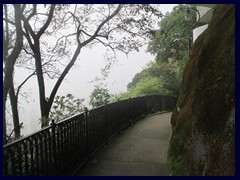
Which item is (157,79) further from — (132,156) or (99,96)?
(132,156)

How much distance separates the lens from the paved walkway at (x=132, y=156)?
5.36 m

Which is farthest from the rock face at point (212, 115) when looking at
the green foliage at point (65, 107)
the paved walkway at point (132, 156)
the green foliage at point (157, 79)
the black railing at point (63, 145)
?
the green foliage at point (157, 79)

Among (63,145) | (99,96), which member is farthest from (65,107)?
(63,145)

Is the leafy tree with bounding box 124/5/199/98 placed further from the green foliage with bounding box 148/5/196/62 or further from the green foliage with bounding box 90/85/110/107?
the green foliage with bounding box 90/85/110/107

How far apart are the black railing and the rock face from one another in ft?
6.27

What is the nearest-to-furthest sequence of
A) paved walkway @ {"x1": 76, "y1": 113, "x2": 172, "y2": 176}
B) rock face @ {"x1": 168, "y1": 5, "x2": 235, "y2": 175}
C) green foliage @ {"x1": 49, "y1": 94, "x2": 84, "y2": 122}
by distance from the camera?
1. rock face @ {"x1": 168, "y1": 5, "x2": 235, "y2": 175}
2. paved walkway @ {"x1": 76, "y1": 113, "x2": 172, "y2": 176}
3. green foliage @ {"x1": 49, "y1": 94, "x2": 84, "y2": 122}

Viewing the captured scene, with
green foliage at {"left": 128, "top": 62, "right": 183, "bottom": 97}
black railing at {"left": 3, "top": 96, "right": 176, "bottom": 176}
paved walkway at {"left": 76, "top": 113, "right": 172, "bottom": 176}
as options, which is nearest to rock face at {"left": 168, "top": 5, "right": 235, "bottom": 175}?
paved walkway at {"left": 76, "top": 113, "right": 172, "bottom": 176}

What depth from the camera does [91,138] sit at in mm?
6637

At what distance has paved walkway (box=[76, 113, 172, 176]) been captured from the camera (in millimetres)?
5365

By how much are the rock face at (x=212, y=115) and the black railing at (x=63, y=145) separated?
1.91 metres

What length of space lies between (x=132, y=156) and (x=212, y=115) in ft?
9.62

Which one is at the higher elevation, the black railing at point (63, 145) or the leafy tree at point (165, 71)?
the leafy tree at point (165, 71)

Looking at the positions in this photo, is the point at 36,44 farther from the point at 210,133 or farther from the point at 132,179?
the point at 210,133

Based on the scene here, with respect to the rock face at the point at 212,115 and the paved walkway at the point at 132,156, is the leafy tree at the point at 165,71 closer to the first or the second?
the paved walkway at the point at 132,156
